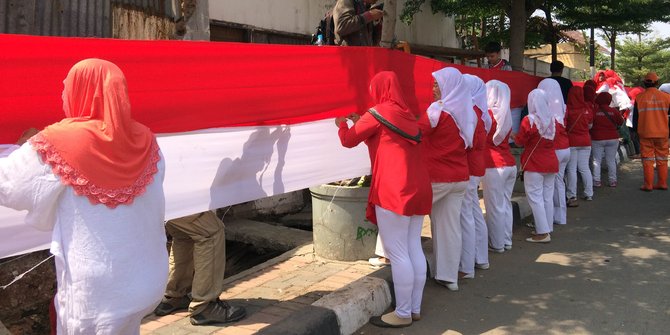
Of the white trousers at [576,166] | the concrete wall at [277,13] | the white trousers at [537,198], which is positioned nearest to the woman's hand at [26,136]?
the concrete wall at [277,13]

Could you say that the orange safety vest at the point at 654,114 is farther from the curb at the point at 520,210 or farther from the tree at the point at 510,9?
the curb at the point at 520,210

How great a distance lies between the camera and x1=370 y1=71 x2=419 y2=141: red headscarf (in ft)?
12.9

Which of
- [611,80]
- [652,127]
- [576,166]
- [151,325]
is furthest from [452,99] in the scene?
[611,80]

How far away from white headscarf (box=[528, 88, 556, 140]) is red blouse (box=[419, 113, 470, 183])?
2.06m

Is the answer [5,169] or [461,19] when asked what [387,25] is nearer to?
[5,169]

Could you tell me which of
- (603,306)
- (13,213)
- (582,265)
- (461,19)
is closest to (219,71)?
(13,213)

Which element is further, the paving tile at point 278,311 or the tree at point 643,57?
the tree at point 643,57

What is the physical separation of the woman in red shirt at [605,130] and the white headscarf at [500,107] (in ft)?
15.1

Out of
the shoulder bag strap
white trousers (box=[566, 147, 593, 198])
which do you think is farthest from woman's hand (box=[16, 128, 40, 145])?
white trousers (box=[566, 147, 593, 198])

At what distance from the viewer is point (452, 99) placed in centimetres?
451

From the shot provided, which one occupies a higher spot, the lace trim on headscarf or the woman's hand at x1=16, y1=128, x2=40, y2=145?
the woman's hand at x1=16, y1=128, x2=40, y2=145

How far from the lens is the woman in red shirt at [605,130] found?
9.68 m

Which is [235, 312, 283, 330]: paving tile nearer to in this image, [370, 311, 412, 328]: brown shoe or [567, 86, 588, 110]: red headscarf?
[370, 311, 412, 328]: brown shoe

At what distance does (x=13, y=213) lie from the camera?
2748 millimetres
